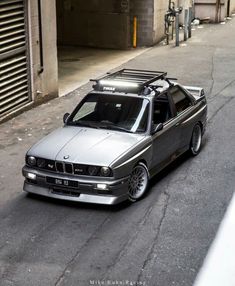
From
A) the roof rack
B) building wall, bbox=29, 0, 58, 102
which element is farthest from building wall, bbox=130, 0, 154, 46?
the roof rack

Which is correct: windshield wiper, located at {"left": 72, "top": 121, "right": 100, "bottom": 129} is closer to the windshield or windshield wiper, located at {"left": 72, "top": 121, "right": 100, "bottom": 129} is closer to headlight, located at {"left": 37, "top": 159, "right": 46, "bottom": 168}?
the windshield

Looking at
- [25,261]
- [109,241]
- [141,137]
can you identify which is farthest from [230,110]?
[25,261]

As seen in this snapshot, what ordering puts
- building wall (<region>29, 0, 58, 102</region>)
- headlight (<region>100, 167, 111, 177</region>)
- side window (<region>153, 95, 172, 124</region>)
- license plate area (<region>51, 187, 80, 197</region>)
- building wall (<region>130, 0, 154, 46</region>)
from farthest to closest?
1. building wall (<region>130, 0, 154, 46</region>)
2. building wall (<region>29, 0, 58, 102</region>)
3. side window (<region>153, 95, 172, 124</region>)
4. license plate area (<region>51, 187, 80, 197</region>)
5. headlight (<region>100, 167, 111, 177</region>)

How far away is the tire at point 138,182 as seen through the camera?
321 inches

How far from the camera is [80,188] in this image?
7801mm

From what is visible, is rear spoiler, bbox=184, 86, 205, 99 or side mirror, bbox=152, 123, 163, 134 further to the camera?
rear spoiler, bbox=184, 86, 205, 99

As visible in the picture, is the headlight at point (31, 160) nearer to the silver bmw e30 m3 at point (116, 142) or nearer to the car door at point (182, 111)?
the silver bmw e30 m3 at point (116, 142)

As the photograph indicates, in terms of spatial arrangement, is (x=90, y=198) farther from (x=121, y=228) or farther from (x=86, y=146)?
(x=86, y=146)

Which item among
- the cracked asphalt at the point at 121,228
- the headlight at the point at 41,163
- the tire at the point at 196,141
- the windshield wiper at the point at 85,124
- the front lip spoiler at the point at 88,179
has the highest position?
the windshield wiper at the point at 85,124

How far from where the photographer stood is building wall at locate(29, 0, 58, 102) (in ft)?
46.3

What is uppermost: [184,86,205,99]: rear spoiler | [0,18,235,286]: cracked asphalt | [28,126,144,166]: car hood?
[184,86,205,99]: rear spoiler

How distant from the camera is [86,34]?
2428cm

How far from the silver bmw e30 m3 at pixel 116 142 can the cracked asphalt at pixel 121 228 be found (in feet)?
0.99

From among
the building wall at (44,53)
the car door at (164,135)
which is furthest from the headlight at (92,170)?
the building wall at (44,53)
